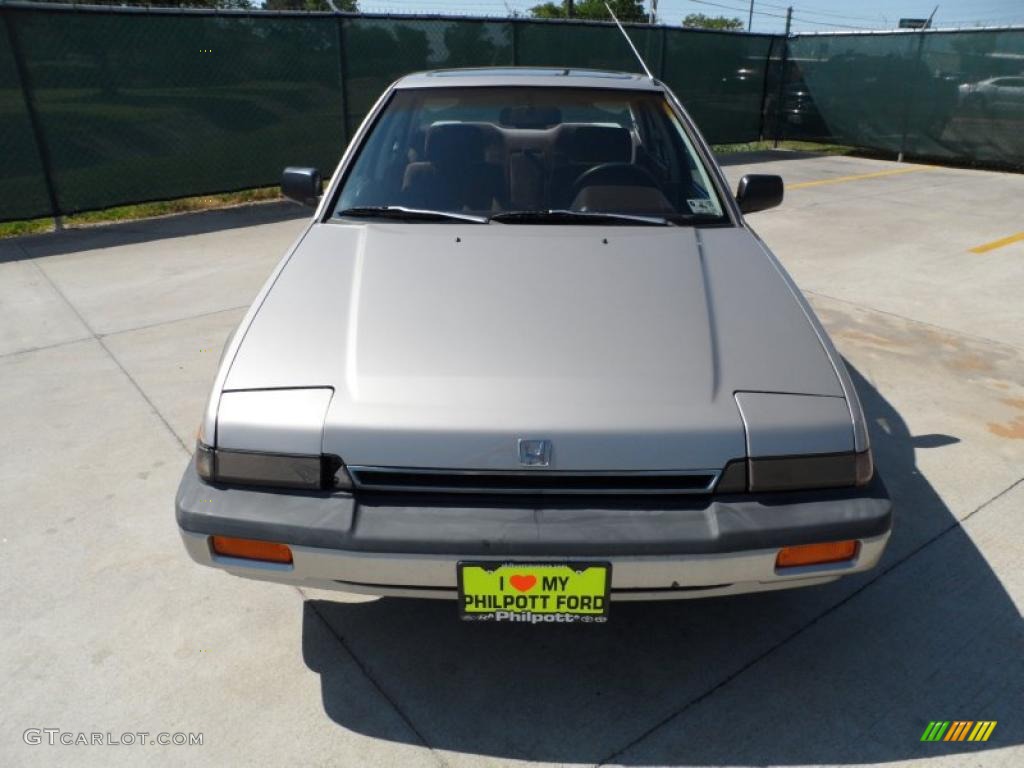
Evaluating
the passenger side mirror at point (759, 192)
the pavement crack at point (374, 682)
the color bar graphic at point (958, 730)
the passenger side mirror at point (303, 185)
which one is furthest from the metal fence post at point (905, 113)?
the pavement crack at point (374, 682)

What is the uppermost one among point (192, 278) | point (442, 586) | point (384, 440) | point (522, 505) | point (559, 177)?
point (559, 177)

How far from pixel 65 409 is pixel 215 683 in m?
2.26

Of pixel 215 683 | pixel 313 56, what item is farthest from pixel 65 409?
pixel 313 56

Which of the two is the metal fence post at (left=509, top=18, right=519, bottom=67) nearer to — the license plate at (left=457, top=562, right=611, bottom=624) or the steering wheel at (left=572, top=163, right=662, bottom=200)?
the steering wheel at (left=572, top=163, right=662, bottom=200)

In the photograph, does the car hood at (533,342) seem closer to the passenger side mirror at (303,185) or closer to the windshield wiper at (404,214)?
the windshield wiper at (404,214)

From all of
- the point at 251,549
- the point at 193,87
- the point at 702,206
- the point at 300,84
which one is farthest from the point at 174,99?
the point at 251,549

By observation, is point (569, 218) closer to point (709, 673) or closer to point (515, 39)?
point (709, 673)

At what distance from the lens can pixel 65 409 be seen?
3.87 metres

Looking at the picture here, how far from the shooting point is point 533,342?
211 centimetres

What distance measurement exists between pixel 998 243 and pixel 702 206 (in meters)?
5.82

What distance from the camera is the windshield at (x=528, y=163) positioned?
2.97m

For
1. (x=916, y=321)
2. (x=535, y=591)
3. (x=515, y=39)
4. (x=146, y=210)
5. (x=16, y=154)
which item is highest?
(x=515, y=39)

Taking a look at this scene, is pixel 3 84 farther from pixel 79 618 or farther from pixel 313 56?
pixel 79 618

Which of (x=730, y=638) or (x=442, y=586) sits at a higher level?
(x=442, y=586)
